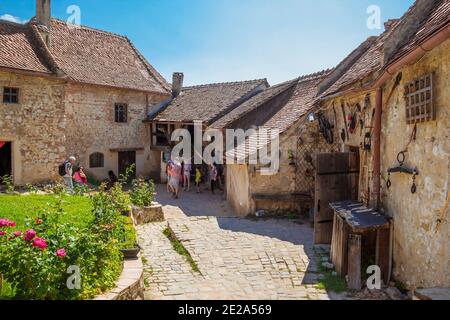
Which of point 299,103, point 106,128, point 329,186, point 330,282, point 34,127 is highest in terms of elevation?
point 299,103

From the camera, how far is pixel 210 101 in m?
21.6

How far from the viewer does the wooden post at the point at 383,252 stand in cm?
688

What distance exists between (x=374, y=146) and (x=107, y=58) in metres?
18.4

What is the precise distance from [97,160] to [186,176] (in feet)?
18.0

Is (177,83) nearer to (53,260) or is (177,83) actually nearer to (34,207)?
(34,207)

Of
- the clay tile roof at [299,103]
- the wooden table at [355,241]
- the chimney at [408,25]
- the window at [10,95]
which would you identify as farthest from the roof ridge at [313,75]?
the window at [10,95]

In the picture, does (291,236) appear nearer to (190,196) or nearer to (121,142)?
(190,196)

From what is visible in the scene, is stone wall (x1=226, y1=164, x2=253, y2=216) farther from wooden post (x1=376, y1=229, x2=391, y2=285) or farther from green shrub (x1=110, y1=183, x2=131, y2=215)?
wooden post (x1=376, y1=229, x2=391, y2=285)

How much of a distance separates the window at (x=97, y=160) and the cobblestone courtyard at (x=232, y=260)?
33.5 feet

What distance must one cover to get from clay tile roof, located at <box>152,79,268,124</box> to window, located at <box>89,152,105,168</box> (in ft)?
12.0

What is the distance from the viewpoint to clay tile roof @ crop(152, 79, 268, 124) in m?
19.8

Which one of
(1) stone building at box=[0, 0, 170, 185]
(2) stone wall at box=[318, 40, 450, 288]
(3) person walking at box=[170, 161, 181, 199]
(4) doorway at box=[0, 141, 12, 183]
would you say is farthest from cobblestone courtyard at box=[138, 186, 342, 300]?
(4) doorway at box=[0, 141, 12, 183]

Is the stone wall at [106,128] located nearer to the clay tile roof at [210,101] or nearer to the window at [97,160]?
the window at [97,160]

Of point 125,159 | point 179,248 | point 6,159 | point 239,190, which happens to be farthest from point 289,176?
point 125,159
